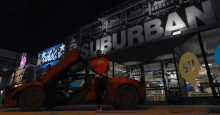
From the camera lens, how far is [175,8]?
202 inches

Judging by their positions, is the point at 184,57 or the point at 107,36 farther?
the point at 107,36

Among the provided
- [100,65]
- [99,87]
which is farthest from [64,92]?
[100,65]

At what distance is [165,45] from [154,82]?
8.87 ft

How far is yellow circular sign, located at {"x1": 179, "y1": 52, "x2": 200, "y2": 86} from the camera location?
14.6 ft

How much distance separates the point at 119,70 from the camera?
7.64m

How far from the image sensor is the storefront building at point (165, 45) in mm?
4188

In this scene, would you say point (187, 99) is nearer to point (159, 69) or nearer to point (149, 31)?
point (159, 69)

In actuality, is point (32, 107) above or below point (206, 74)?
below

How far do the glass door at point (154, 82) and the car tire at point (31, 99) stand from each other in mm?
5622

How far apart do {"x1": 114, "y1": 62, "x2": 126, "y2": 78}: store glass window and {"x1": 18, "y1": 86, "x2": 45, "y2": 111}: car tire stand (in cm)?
463

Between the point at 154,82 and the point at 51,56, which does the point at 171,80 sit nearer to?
the point at 154,82

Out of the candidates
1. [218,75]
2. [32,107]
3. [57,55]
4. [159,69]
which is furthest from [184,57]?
[57,55]

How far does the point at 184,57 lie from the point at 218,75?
4.65 ft

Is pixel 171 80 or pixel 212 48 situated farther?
pixel 171 80
